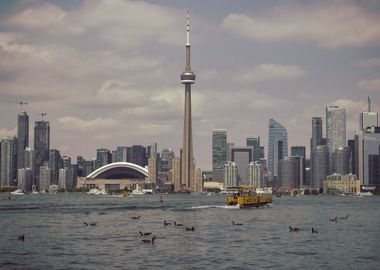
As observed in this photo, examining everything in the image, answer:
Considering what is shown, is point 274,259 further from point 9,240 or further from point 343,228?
point 343,228

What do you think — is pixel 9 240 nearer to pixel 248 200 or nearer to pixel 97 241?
pixel 97 241

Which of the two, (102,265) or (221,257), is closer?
(102,265)

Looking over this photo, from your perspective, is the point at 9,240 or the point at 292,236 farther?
the point at 292,236

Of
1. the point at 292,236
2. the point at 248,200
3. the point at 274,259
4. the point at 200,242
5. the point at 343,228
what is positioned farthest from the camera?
the point at 248,200

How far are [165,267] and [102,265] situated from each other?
5844mm

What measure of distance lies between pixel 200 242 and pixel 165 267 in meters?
20.8

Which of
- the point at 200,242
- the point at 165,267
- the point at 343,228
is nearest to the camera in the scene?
the point at 165,267

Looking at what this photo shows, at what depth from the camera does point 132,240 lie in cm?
8212

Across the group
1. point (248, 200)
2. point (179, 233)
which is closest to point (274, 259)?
point (179, 233)

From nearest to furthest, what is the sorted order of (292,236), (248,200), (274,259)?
(274,259) → (292,236) → (248,200)

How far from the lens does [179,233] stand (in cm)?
9256

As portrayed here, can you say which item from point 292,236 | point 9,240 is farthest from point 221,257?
point 9,240

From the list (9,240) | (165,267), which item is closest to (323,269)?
(165,267)

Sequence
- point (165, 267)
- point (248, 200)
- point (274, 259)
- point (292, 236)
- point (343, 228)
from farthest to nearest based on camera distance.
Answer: point (248, 200)
point (343, 228)
point (292, 236)
point (274, 259)
point (165, 267)
